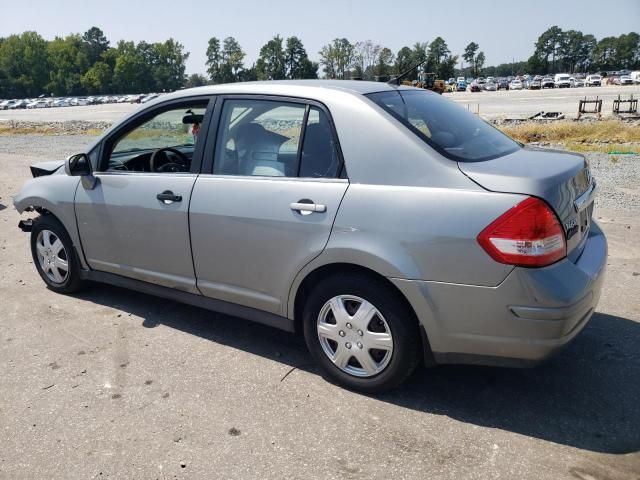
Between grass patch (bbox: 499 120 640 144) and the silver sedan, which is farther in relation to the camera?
grass patch (bbox: 499 120 640 144)

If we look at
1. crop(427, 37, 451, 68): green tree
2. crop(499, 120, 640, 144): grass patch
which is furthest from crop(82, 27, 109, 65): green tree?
crop(499, 120, 640, 144): grass patch

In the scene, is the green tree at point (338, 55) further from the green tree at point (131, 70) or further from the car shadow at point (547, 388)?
the car shadow at point (547, 388)

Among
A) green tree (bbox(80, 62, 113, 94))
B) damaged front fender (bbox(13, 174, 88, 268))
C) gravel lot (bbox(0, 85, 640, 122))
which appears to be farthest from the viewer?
green tree (bbox(80, 62, 113, 94))

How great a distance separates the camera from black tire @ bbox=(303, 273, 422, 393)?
3027mm

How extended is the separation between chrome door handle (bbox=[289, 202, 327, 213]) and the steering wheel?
3.71 ft

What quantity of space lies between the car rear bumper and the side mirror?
2.84 m

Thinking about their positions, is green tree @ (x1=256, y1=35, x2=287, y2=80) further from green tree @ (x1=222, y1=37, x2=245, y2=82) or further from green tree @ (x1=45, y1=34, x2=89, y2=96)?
green tree @ (x1=45, y1=34, x2=89, y2=96)

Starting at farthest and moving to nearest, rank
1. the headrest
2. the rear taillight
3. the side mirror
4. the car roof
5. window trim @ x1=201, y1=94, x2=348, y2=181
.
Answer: the side mirror
the headrest
the car roof
window trim @ x1=201, y1=94, x2=348, y2=181
the rear taillight

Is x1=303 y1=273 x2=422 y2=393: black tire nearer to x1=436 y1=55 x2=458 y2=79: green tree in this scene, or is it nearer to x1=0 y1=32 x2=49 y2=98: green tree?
x1=436 y1=55 x2=458 y2=79: green tree

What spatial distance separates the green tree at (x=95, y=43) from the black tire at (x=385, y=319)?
582 feet

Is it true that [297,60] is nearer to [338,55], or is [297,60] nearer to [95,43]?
[338,55]

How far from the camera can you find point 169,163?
4.34 metres

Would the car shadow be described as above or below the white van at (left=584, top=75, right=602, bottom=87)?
above

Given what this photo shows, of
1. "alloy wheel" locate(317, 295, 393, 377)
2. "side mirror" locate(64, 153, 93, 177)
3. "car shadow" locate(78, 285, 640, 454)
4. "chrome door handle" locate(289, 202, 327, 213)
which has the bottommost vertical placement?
"car shadow" locate(78, 285, 640, 454)
